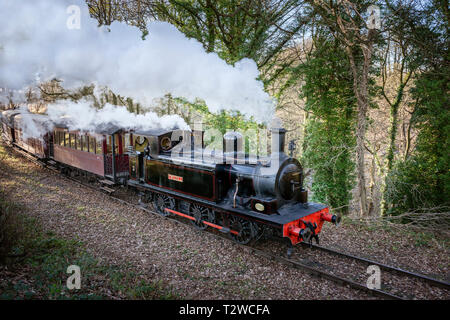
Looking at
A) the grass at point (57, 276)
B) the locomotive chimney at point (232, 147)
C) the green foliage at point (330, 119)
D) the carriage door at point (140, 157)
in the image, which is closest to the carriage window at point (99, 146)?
the carriage door at point (140, 157)

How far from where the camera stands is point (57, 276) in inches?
170

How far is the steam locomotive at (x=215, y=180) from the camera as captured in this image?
5.65m

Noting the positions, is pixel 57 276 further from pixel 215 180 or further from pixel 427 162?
pixel 427 162

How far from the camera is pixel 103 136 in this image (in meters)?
10.1

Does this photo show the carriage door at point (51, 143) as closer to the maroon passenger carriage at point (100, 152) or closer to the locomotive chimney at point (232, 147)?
the maroon passenger carriage at point (100, 152)

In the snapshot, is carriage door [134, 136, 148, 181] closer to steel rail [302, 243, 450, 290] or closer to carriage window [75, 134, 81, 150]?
carriage window [75, 134, 81, 150]

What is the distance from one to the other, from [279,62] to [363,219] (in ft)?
24.1

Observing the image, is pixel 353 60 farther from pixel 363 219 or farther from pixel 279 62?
pixel 363 219

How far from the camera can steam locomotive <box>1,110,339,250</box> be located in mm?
5652

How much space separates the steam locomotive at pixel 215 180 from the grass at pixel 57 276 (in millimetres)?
2305

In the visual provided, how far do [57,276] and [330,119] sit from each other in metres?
9.14

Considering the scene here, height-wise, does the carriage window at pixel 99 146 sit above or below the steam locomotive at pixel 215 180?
above

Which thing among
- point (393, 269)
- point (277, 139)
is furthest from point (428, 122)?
point (277, 139)

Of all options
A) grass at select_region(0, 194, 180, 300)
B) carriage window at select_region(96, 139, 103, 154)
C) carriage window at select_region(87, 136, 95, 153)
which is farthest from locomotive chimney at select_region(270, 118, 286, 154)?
carriage window at select_region(87, 136, 95, 153)
